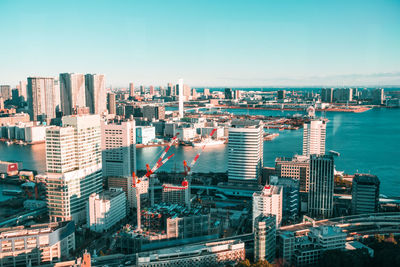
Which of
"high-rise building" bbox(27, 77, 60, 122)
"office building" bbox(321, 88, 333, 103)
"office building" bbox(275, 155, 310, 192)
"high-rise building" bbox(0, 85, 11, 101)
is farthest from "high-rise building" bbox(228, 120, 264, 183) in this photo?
"office building" bbox(321, 88, 333, 103)

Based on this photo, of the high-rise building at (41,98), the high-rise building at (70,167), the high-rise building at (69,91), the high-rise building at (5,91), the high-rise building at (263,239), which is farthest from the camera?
the high-rise building at (5,91)

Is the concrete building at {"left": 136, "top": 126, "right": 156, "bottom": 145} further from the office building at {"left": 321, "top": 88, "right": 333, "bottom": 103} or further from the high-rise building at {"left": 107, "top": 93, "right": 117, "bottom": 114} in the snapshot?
the office building at {"left": 321, "top": 88, "right": 333, "bottom": 103}

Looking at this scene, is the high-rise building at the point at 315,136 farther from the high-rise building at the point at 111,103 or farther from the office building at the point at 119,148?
the high-rise building at the point at 111,103

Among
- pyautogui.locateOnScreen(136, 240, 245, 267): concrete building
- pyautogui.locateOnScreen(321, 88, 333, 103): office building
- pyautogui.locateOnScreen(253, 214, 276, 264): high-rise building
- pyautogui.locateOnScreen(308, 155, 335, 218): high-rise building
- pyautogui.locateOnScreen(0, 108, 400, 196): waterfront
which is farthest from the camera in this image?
pyautogui.locateOnScreen(321, 88, 333, 103): office building

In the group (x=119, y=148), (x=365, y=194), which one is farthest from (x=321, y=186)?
(x=119, y=148)

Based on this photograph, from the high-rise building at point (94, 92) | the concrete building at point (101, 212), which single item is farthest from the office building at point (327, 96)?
the concrete building at point (101, 212)

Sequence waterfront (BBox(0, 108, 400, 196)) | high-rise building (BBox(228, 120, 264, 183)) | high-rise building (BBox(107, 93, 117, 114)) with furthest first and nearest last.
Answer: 1. high-rise building (BBox(107, 93, 117, 114))
2. waterfront (BBox(0, 108, 400, 196))
3. high-rise building (BBox(228, 120, 264, 183))
